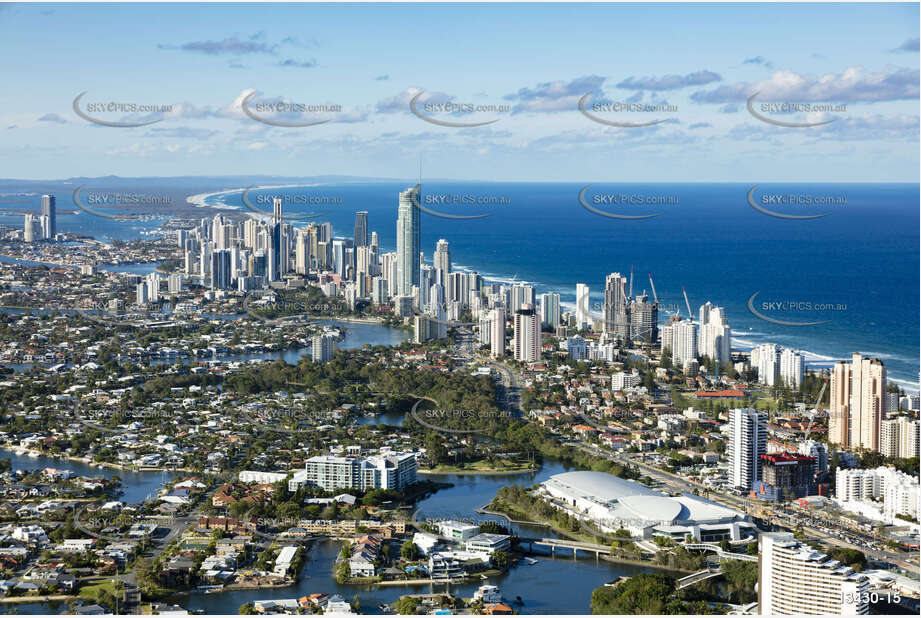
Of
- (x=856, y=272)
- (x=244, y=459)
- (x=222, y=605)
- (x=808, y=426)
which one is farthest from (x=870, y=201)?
(x=222, y=605)

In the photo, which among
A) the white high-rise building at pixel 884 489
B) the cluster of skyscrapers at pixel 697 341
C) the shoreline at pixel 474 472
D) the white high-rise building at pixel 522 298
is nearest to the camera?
the white high-rise building at pixel 884 489

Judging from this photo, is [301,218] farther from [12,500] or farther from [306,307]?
[12,500]

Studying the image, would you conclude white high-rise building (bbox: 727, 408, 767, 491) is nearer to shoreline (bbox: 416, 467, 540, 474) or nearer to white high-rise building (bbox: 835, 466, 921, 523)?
white high-rise building (bbox: 835, 466, 921, 523)

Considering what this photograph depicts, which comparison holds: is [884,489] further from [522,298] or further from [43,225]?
[43,225]

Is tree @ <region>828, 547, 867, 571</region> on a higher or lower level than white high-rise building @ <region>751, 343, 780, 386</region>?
lower

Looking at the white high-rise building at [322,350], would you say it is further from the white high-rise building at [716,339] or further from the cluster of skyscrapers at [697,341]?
the white high-rise building at [716,339]

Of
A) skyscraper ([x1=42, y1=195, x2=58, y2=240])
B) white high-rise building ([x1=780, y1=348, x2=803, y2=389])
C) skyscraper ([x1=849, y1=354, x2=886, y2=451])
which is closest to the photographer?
skyscraper ([x1=849, y1=354, x2=886, y2=451])

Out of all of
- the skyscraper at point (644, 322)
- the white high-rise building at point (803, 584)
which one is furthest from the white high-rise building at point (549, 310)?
the white high-rise building at point (803, 584)

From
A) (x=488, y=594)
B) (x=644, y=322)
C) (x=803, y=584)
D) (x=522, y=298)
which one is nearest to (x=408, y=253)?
(x=522, y=298)

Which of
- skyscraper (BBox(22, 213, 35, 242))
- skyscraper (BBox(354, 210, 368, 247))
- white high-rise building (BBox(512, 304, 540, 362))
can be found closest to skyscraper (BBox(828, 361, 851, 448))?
white high-rise building (BBox(512, 304, 540, 362))
